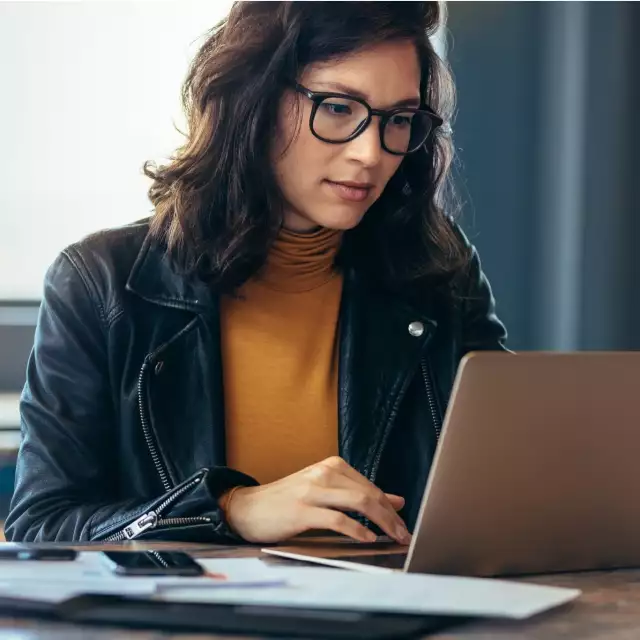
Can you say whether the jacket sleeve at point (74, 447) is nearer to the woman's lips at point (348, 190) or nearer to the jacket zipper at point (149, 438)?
the jacket zipper at point (149, 438)

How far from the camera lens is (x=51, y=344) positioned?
1.50 m

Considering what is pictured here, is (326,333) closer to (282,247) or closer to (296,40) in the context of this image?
(282,247)

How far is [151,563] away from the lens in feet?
2.99

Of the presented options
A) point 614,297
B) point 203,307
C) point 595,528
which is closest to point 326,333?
point 203,307

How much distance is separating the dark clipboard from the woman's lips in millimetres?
873

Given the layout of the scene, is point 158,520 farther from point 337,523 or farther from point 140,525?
point 337,523

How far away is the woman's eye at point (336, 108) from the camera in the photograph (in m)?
1.56

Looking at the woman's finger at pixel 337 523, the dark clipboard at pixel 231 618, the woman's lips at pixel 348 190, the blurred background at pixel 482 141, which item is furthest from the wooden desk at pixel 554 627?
the blurred background at pixel 482 141

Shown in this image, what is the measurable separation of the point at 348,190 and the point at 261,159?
15 cm

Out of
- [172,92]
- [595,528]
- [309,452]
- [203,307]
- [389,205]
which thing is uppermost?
[172,92]

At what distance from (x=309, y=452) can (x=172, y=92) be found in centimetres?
106

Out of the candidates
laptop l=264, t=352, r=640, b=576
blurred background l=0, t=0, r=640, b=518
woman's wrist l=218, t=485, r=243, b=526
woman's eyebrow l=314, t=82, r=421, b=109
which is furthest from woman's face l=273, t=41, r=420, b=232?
blurred background l=0, t=0, r=640, b=518

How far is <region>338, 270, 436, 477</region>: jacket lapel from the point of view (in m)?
1.61

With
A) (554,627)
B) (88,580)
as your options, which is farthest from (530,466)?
(88,580)
